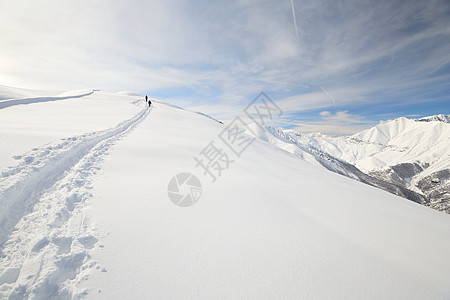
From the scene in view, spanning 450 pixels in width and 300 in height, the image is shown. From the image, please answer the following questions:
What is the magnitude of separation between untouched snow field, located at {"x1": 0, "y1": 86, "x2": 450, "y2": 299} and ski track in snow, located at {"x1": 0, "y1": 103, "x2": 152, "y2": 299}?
2 centimetres

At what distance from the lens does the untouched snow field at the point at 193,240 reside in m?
2.41

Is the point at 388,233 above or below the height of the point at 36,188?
below

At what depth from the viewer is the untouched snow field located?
2.41m

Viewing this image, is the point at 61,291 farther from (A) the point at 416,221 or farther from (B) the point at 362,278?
(A) the point at 416,221

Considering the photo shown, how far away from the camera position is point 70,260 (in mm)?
2561

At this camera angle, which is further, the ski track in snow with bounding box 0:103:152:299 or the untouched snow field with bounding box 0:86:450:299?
the untouched snow field with bounding box 0:86:450:299

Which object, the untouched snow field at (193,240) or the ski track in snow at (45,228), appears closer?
the ski track in snow at (45,228)

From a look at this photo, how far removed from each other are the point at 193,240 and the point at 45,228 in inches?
104

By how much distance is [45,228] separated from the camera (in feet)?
10.1

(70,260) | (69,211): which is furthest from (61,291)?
(69,211)

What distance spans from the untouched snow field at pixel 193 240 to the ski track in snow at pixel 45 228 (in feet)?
0.05

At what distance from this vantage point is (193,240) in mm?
3133

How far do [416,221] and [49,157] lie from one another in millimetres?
10801

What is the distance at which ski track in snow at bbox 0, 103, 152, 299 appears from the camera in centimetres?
228
